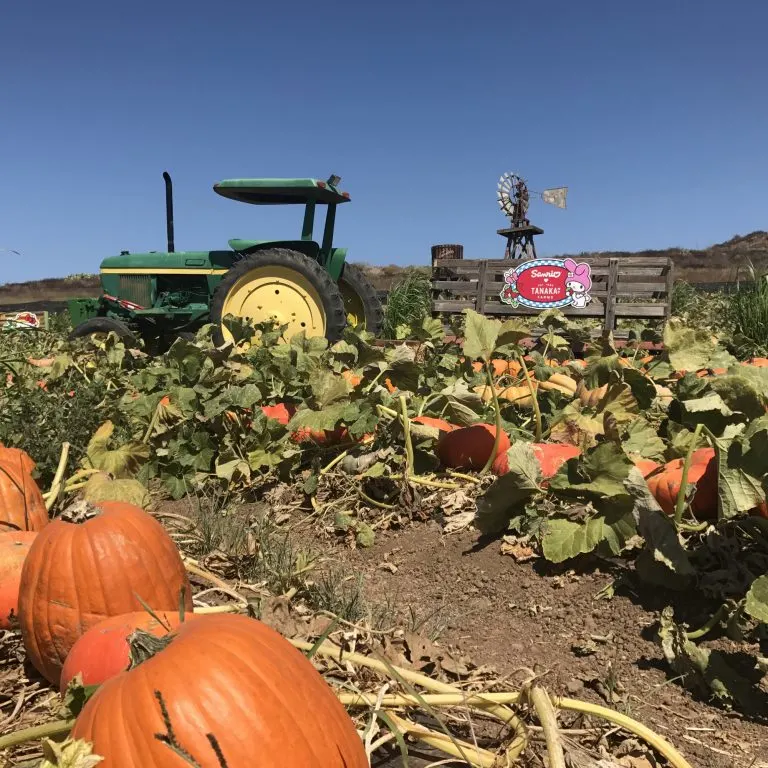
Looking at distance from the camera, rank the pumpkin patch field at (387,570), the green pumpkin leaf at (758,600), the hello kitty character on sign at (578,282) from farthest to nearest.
Result: the hello kitty character on sign at (578,282)
the green pumpkin leaf at (758,600)
the pumpkin patch field at (387,570)

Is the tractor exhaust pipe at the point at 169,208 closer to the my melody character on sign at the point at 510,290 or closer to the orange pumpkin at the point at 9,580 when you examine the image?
the my melody character on sign at the point at 510,290

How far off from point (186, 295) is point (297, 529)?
736 centimetres

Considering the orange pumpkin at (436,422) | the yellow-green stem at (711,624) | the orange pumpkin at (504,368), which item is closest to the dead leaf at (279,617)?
the yellow-green stem at (711,624)

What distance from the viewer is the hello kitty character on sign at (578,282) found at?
1109 centimetres

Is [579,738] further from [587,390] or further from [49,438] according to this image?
[49,438]

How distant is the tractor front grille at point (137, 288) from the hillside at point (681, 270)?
2072cm

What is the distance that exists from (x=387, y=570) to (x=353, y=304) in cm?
739

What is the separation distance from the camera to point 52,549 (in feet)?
6.14

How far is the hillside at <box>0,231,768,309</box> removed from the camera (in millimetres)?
35188

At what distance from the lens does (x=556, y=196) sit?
17828 millimetres

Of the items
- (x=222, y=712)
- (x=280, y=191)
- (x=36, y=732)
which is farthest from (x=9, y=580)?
(x=280, y=191)

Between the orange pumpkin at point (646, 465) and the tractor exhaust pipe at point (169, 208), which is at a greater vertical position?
the tractor exhaust pipe at point (169, 208)

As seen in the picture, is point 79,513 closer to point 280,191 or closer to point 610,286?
point 280,191

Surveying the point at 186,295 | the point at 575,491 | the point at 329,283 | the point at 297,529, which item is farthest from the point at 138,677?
the point at 186,295
